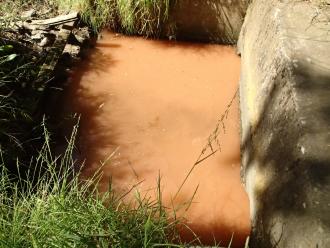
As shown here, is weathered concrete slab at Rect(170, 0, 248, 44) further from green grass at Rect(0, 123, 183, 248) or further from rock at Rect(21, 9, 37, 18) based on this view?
green grass at Rect(0, 123, 183, 248)

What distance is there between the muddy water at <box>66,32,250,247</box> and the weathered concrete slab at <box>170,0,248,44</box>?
5.4 inches

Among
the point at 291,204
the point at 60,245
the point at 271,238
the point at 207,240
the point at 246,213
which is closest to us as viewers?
the point at 60,245

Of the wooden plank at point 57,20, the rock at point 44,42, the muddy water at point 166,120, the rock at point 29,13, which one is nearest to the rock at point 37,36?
the rock at point 44,42

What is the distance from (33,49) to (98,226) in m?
2.58

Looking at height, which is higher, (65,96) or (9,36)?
(9,36)

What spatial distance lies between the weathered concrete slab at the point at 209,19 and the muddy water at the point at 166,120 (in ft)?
0.45

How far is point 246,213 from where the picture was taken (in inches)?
122

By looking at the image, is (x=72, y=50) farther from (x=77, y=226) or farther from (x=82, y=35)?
(x=77, y=226)

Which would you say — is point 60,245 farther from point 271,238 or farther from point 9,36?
point 9,36

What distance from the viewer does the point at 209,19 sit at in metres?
4.52

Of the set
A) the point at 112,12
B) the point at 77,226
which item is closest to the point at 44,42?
the point at 112,12

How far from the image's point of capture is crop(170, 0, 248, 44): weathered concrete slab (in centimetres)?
439

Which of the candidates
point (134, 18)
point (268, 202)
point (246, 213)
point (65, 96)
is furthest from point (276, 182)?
point (134, 18)

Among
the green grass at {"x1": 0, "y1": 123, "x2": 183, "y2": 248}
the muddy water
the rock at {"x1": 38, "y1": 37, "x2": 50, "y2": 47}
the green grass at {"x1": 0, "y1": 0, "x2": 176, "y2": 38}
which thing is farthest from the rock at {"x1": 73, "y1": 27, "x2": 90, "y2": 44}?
the green grass at {"x1": 0, "y1": 123, "x2": 183, "y2": 248}
